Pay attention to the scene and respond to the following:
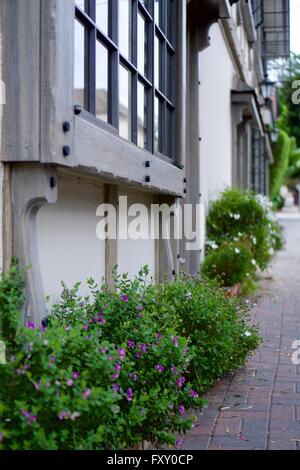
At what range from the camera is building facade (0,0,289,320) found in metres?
2.95

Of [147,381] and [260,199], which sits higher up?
[260,199]

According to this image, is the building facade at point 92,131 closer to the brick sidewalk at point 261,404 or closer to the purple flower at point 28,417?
the purple flower at point 28,417

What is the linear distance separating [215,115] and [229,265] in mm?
3009

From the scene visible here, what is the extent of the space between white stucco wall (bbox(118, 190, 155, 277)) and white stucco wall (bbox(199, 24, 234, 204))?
278 centimetres

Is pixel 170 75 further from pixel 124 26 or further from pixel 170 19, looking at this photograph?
pixel 124 26

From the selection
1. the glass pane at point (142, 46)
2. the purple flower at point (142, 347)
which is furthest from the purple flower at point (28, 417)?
the glass pane at point (142, 46)

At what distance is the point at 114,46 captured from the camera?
4105 millimetres

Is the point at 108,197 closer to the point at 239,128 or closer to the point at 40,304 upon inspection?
the point at 40,304

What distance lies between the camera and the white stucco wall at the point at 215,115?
357 inches

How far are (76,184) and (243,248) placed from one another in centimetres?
456

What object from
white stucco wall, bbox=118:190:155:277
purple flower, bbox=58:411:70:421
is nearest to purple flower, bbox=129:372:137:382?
purple flower, bbox=58:411:70:421

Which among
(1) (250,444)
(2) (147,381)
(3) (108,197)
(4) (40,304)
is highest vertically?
(3) (108,197)

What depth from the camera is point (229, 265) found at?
806 cm

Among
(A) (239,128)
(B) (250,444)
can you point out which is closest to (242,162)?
(A) (239,128)
